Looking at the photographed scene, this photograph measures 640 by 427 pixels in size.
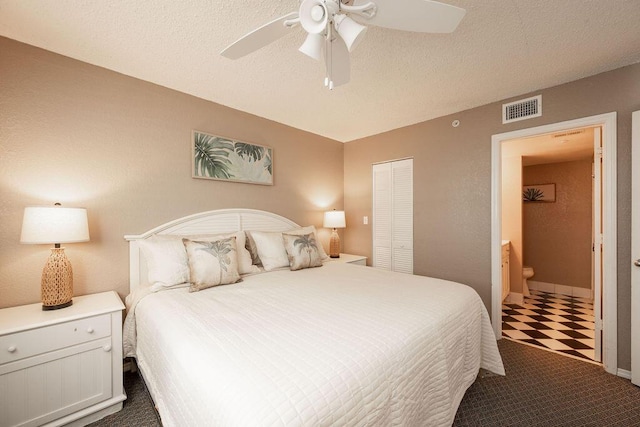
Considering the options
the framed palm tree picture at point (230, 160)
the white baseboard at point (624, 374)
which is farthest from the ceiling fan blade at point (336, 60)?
the white baseboard at point (624, 374)

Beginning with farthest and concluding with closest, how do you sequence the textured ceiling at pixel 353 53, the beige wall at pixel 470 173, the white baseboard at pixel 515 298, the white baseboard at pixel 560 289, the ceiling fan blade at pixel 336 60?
the white baseboard at pixel 560 289 < the white baseboard at pixel 515 298 < the beige wall at pixel 470 173 < the textured ceiling at pixel 353 53 < the ceiling fan blade at pixel 336 60

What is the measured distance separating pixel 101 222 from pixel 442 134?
11.8ft

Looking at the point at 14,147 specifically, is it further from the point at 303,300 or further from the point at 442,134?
the point at 442,134

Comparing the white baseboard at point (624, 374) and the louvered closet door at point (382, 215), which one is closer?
the white baseboard at point (624, 374)

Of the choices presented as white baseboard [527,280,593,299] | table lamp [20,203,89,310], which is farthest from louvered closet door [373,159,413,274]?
table lamp [20,203,89,310]

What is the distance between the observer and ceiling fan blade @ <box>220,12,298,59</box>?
1.20m

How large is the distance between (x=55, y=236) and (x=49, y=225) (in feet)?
0.25

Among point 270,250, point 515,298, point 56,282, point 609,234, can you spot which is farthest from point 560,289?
point 56,282

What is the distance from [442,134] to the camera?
3148 mm

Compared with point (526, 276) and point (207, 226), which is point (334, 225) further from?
point (526, 276)

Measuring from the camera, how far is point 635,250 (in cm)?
199

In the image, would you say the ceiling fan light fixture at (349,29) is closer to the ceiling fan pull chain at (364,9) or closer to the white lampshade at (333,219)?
the ceiling fan pull chain at (364,9)

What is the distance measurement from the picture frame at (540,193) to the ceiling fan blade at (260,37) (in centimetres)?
534

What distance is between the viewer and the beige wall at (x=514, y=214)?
3.91 m
